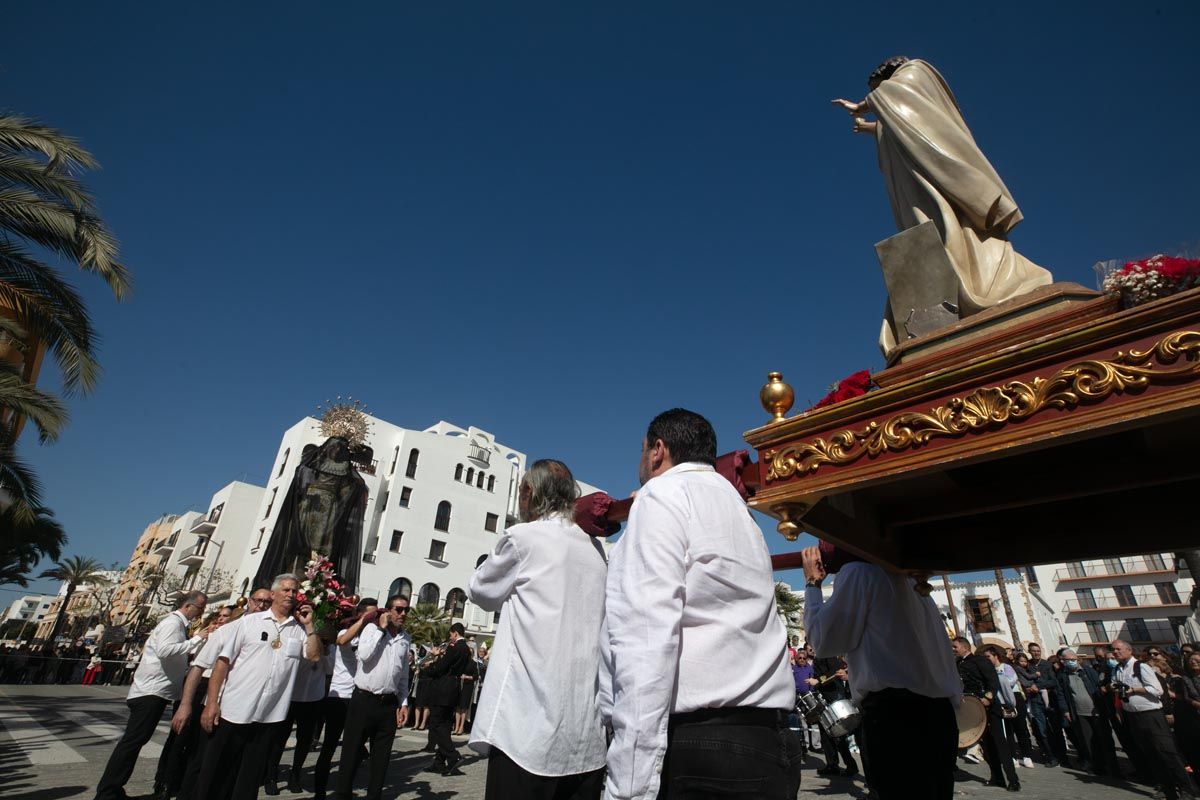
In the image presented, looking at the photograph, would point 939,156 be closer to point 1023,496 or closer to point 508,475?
point 1023,496

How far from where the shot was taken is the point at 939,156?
3158 millimetres

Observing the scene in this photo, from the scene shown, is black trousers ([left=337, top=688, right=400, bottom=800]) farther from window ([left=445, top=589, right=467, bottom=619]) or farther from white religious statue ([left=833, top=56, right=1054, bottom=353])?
window ([left=445, top=589, right=467, bottom=619])

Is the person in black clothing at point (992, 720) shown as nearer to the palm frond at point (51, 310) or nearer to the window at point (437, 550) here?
the palm frond at point (51, 310)

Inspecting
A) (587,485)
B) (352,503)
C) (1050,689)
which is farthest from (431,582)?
(1050,689)

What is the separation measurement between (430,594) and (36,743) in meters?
25.6

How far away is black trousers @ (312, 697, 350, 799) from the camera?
5219 mm

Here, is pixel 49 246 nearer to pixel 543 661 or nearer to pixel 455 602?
pixel 543 661

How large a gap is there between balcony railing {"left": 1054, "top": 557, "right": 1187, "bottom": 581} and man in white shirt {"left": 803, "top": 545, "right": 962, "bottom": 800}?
1823 inches

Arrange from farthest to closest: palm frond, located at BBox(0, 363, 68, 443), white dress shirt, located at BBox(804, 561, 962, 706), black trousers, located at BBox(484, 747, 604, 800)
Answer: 1. palm frond, located at BBox(0, 363, 68, 443)
2. white dress shirt, located at BBox(804, 561, 962, 706)
3. black trousers, located at BBox(484, 747, 604, 800)

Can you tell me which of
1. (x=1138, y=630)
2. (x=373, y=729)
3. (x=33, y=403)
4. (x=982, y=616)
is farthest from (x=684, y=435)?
(x=1138, y=630)

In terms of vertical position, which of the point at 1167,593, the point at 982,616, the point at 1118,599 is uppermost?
the point at 1167,593

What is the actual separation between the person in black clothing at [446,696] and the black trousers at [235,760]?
11.9 ft

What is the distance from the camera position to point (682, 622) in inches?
67.9

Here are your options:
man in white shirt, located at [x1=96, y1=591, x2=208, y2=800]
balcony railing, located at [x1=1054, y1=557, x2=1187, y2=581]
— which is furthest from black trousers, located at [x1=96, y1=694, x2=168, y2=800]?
balcony railing, located at [x1=1054, y1=557, x2=1187, y2=581]
